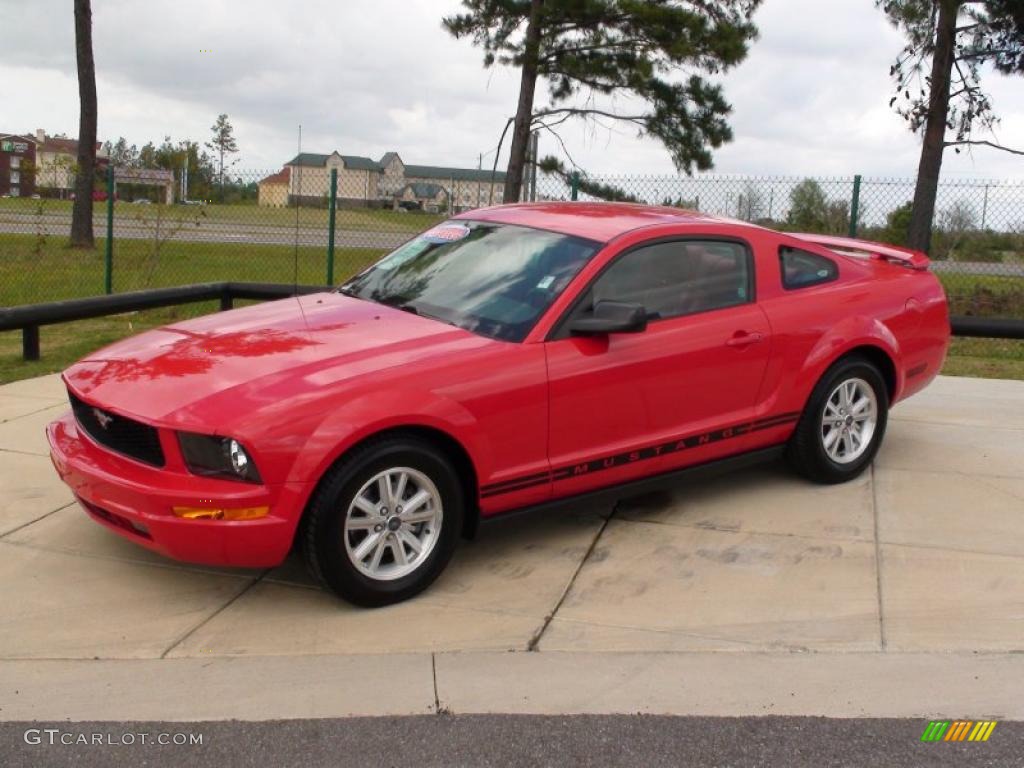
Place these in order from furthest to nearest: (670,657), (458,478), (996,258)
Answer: (996,258) < (458,478) < (670,657)

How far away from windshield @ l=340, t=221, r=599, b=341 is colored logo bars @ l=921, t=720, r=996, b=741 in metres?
2.24

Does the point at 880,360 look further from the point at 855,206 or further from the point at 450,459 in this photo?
the point at 855,206

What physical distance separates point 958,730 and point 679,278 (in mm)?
2562

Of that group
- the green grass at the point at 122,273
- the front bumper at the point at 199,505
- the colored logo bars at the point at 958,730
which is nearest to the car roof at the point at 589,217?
the front bumper at the point at 199,505

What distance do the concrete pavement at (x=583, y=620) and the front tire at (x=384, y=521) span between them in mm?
152

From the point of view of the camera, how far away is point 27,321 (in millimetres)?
8500

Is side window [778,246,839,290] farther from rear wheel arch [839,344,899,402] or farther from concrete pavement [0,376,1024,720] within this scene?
concrete pavement [0,376,1024,720]

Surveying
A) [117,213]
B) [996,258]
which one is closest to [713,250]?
[996,258]

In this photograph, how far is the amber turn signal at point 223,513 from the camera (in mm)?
3965

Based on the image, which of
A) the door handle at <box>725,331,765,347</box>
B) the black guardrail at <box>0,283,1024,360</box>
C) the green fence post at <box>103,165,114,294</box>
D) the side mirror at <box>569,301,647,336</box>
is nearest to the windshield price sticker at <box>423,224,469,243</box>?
the side mirror at <box>569,301,647,336</box>

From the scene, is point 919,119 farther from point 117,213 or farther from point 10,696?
point 10,696

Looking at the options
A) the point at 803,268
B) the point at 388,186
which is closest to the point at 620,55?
the point at 388,186

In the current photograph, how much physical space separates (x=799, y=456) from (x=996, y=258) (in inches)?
323

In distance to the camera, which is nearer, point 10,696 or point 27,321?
point 10,696
